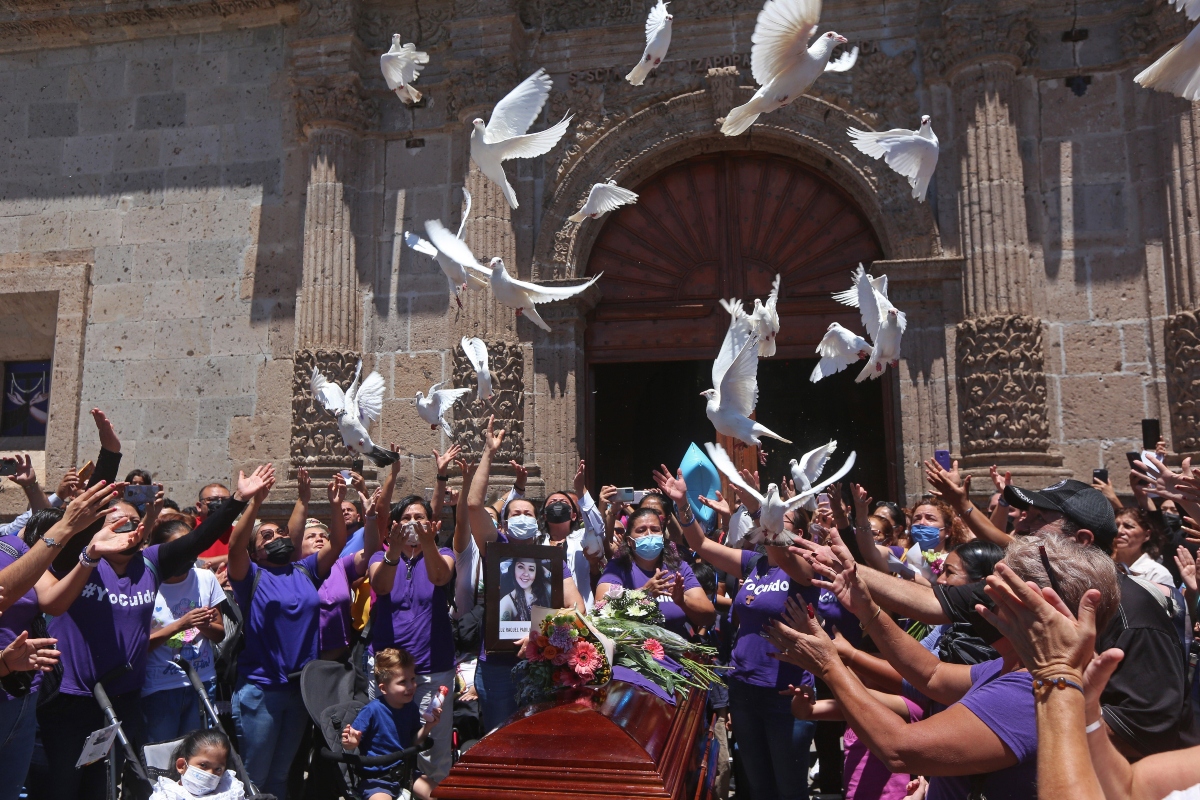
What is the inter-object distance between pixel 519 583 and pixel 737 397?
1.63 meters

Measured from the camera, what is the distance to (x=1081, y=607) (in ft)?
7.33

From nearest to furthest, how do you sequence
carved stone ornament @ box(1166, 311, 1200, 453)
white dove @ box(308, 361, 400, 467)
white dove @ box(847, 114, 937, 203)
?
white dove @ box(847, 114, 937, 203) → white dove @ box(308, 361, 400, 467) → carved stone ornament @ box(1166, 311, 1200, 453)

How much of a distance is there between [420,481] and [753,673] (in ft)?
19.6

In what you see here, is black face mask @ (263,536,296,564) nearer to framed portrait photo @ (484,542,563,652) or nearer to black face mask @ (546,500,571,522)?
black face mask @ (546,500,571,522)

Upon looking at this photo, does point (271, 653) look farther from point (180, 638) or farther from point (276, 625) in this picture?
point (180, 638)

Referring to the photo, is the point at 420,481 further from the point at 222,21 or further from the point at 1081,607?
the point at 1081,607

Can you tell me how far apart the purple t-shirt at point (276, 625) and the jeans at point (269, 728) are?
0.21 feet

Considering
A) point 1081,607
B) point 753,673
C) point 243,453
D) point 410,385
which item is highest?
point 410,385

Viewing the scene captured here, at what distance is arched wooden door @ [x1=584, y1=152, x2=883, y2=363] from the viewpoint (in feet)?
34.7

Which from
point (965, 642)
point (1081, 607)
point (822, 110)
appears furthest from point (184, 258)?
point (1081, 607)

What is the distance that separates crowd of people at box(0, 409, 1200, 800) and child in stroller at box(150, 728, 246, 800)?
0.04 ft

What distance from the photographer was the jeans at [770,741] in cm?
495

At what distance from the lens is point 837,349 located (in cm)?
702

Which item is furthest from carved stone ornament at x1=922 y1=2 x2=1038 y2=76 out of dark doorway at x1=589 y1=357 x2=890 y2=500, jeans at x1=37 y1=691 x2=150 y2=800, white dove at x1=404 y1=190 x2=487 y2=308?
jeans at x1=37 y1=691 x2=150 y2=800
